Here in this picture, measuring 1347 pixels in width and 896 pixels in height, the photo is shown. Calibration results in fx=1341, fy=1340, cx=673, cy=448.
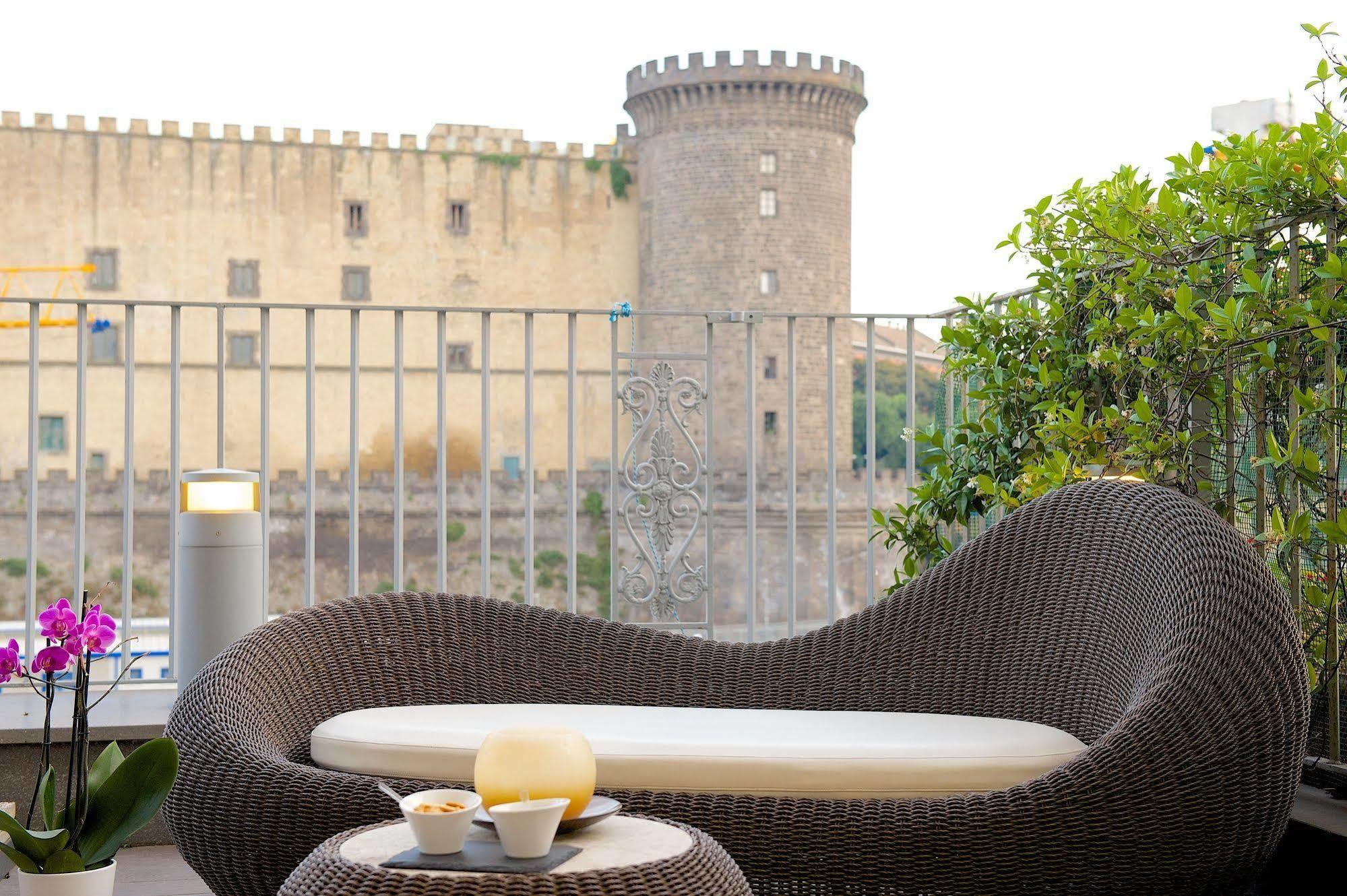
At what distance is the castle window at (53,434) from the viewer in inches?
793

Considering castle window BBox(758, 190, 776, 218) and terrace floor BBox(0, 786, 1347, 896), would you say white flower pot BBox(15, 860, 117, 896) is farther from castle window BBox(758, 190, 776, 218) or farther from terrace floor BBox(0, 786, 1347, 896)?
castle window BBox(758, 190, 776, 218)

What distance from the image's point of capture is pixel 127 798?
1214 millimetres

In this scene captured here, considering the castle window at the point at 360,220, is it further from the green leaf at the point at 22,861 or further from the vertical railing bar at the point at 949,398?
the green leaf at the point at 22,861

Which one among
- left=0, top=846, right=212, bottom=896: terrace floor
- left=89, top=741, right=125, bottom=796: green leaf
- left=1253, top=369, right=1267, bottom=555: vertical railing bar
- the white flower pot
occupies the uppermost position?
left=1253, top=369, right=1267, bottom=555: vertical railing bar

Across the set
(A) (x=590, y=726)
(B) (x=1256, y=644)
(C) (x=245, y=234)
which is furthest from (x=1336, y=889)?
(C) (x=245, y=234)

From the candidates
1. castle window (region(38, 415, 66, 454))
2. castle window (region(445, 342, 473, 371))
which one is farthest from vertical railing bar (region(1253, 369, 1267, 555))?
castle window (region(38, 415, 66, 454))

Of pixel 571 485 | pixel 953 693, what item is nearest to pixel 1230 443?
pixel 953 693

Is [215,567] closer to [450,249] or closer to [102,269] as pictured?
[450,249]

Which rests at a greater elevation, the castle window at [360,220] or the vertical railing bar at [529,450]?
the castle window at [360,220]

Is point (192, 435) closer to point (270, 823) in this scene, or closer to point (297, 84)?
point (297, 84)

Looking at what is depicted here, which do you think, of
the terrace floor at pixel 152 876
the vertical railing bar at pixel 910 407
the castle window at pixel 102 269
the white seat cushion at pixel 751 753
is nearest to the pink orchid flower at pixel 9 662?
the white seat cushion at pixel 751 753

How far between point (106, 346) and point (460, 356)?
17.5ft

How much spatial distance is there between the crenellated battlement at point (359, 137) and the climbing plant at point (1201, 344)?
1987cm

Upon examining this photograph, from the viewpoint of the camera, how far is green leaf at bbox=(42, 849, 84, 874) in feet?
3.88
